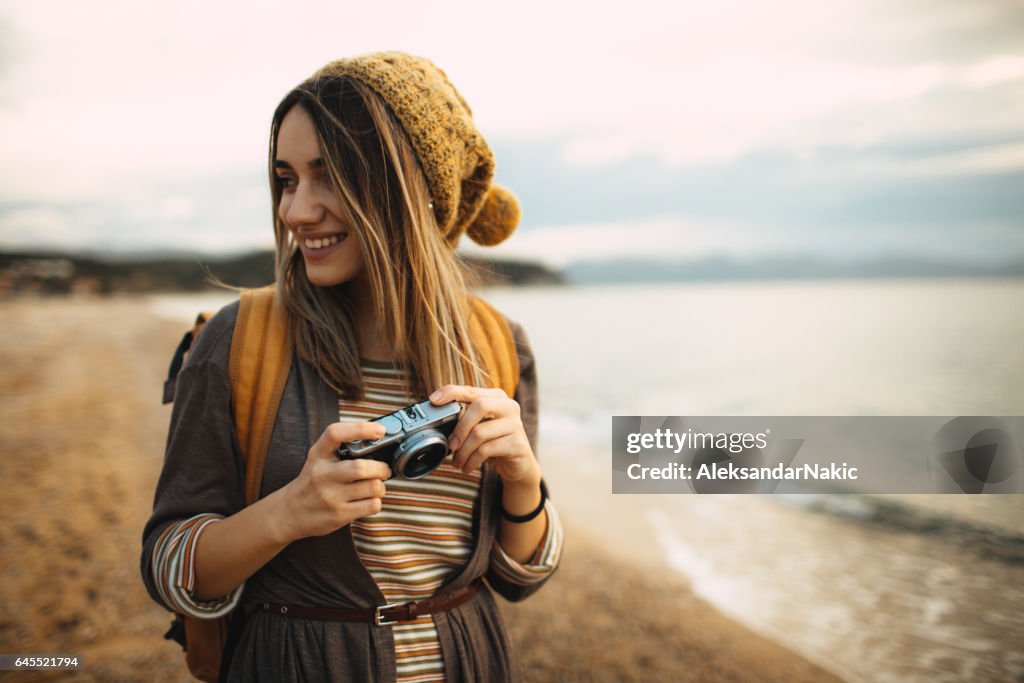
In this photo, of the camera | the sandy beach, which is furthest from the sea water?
the camera

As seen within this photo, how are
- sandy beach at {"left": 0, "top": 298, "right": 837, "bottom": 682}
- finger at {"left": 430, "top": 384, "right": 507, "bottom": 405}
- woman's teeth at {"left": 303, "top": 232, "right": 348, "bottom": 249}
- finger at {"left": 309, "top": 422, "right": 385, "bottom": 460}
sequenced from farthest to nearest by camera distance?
sandy beach at {"left": 0, "top": 298, "right": 837, "bottom": 682} < woman's teeth at {"left": 303, "top": 232, "right": 348, "bottom": 249} < finger at {"left": 430, "top": 384, "right": 507, "bottom": 405} < finger at {"left": 309, "top": 422, "right": 385, "bottom": 460}

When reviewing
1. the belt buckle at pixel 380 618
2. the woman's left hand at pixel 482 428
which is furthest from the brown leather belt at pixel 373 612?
the woman's left hand at pixel 482 428

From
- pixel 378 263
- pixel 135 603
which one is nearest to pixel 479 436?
pixel 378 263

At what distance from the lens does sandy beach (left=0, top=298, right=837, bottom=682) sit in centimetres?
380

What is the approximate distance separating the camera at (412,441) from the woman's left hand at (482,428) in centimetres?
2

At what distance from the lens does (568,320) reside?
52625 mm

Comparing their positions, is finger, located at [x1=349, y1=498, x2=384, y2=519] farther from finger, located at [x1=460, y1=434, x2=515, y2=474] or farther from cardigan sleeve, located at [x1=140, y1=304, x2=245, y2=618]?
cardigan sleeve, located at [x1=140, y1=304, x2=245, y2=618]

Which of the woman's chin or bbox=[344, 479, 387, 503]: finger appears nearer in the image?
bbox=[344, 479, 387, 503]: finger

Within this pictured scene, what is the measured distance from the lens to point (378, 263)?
150 cm

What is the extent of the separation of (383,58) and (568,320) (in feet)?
169

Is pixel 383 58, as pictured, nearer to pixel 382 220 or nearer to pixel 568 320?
pixel 382 220

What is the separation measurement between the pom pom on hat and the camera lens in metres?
0.89

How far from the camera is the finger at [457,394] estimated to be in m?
1.30

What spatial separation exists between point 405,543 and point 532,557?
0.39 m
